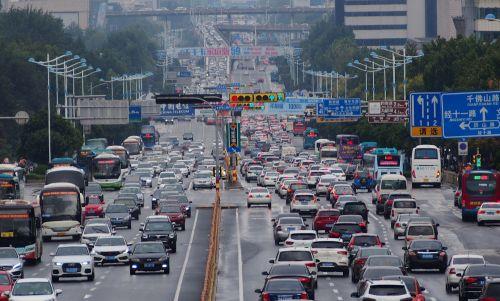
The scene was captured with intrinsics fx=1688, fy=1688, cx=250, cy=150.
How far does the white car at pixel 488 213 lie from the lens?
87062 mm

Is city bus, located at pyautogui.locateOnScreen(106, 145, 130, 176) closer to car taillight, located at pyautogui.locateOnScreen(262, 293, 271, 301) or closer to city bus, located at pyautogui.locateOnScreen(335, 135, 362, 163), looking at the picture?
city bus, located at pyautogui.locateOnScreen(335, 135, 362, 163)

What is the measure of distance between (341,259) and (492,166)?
60.9 metres

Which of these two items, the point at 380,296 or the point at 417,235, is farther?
the point at 417,235

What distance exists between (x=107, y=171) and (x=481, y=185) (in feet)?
144

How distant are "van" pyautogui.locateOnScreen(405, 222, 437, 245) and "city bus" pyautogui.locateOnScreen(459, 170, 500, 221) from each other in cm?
2088

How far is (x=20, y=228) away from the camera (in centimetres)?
6781

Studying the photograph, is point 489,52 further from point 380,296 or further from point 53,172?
point 380,296

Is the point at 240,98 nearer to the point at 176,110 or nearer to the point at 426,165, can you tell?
the point at 426,165

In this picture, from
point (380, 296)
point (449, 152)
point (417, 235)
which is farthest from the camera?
point (449, 152)

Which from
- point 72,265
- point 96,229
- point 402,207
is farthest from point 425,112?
point 72,265

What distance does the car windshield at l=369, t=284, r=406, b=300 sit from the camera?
45.0 metres

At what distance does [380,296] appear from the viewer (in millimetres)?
44938

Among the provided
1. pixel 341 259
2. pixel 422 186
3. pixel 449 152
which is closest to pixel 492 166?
pixel 422 186

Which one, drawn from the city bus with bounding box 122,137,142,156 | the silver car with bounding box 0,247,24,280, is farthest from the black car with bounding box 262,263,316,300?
the city bus with bounding box 122,137,142,156
